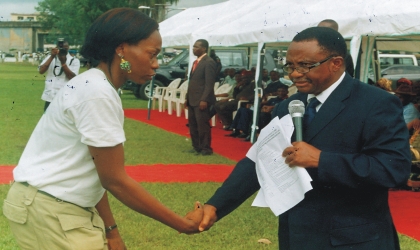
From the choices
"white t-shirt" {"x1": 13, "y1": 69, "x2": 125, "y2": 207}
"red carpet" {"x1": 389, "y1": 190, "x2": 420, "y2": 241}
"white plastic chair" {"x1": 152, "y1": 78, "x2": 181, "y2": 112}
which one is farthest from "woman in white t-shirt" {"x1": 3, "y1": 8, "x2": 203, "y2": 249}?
"white plastic chair" {"x1": 152, "y1": 78, "x2": 181, "y2": 112}

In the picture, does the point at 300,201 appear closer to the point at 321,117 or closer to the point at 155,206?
the point at 321,117

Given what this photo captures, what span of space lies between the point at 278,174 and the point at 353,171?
403mm

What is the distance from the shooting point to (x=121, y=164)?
2965 millimetres

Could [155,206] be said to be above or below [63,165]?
below

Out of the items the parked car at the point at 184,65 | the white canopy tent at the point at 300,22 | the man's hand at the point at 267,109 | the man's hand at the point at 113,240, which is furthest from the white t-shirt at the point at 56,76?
the man's hand at the point at 113,240

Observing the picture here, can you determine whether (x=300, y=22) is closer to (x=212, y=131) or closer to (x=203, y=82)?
(x=203, y=82)

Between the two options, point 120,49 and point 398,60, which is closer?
point 120,49

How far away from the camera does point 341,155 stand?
2.99m

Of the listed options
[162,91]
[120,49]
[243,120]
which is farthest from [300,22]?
[162,91]

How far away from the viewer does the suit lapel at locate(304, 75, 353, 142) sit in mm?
3090

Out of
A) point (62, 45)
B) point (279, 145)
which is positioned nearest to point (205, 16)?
point (62, 45)

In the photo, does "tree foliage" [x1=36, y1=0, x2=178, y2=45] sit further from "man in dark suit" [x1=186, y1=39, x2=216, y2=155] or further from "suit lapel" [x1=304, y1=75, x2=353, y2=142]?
"suit lapel" [x1=304, y1=75, x2=353, y2=142]

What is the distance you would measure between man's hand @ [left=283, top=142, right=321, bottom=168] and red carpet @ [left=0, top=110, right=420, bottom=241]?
416 cm

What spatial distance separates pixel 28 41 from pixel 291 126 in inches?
3397
